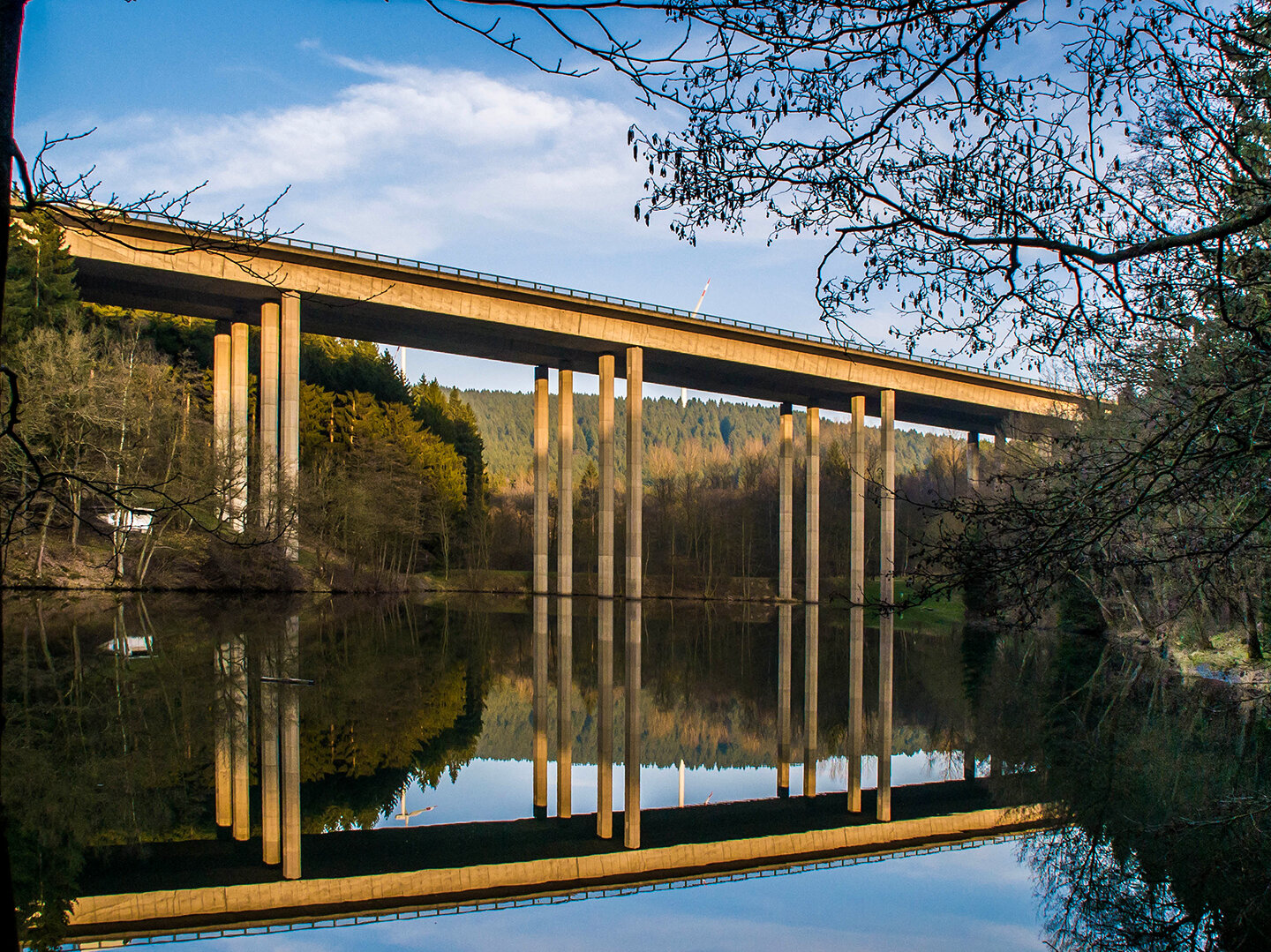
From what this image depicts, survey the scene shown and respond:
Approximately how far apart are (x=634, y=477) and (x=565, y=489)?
424 cm

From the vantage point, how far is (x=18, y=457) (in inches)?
989

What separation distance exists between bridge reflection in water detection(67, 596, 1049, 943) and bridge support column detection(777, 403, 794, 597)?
157ft

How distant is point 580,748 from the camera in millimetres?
11016

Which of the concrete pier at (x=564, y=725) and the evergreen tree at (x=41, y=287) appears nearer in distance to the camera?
the concrete pier at (x=564, y=725)

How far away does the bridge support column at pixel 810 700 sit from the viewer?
10016mm

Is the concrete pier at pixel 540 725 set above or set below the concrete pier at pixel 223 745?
below

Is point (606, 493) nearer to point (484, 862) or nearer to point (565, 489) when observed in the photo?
point (565, 489)

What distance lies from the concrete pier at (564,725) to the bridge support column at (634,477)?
23.7 m

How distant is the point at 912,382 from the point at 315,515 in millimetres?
33198

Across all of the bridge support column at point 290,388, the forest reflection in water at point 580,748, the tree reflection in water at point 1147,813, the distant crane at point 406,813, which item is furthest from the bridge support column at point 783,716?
the bridge support column at point 290,388

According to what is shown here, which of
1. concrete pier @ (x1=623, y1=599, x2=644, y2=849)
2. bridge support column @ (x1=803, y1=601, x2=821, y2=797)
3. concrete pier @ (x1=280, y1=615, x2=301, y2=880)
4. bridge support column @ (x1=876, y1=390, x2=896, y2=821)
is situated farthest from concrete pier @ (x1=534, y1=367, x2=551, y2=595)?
concrete pier @ (x1=280, y1=615, x2=301, y2=880)

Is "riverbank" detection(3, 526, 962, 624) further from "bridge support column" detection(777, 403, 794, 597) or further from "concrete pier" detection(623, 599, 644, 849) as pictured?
"concrete pier" detection(623, 599, 644, 849)

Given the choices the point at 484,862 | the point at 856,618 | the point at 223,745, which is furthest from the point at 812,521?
the point at 484,862

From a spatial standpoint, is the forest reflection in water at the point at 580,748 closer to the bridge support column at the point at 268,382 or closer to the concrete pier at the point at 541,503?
the bridge support column at the point at 268,382
